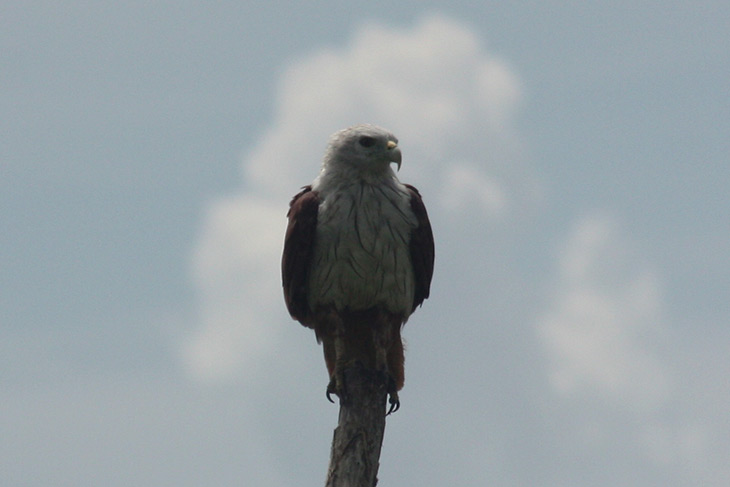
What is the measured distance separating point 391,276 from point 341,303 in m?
0.56

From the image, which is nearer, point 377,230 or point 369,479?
point 369,479

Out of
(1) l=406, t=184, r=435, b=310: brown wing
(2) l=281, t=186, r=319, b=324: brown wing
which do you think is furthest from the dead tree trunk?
(1) l=406, t=184, r=435, b=310: brown wing

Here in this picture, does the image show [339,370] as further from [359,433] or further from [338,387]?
[359,433]

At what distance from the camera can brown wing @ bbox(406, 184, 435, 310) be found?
11445mm

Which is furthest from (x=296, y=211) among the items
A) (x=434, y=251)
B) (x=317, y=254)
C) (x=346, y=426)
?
(x=346, y=426)

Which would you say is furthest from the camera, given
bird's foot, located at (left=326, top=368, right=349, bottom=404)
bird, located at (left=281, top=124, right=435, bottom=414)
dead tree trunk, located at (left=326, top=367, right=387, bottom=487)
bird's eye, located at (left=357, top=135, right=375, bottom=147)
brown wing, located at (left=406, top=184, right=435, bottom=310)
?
brown wing, located at (left=406, top=184, right=435, bottom=310)

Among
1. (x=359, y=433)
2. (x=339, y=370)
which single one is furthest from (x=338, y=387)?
(x=359, y=433)

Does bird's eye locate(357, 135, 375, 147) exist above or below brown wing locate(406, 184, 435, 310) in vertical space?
above

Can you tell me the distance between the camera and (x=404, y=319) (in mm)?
11719

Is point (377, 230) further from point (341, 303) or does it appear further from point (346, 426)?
point (346, 426)

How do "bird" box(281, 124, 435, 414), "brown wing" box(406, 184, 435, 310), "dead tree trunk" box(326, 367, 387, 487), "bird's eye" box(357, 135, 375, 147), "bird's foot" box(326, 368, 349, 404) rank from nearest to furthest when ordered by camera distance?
"dead tree trunk" box(326, 367, 387, 487), "bird's foot" box(326, 368, 349, 404), "bird" box(281, 124, 435, 414), "bird's eye" box(357, 135, 375, 147), "brown wing" box(406, 184, 435, 310)

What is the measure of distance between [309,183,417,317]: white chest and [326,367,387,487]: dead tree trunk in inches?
30.0

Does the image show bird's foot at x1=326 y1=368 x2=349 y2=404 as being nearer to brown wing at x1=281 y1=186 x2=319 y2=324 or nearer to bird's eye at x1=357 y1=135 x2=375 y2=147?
brown wing at x1=281 y1=186 x2=319 y2=324

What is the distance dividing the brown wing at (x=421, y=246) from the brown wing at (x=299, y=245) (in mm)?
992
